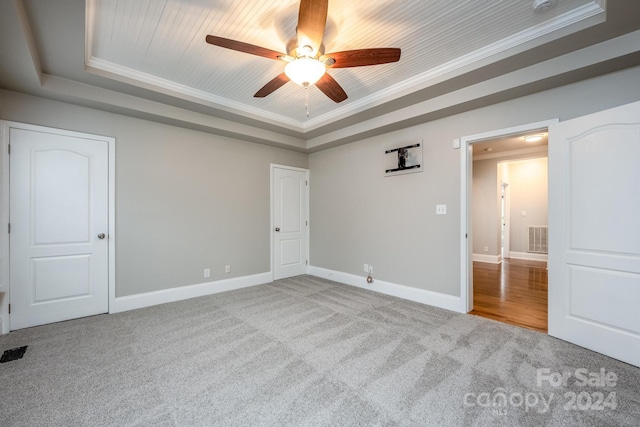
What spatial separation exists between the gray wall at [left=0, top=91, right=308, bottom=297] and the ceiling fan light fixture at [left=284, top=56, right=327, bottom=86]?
2.36m

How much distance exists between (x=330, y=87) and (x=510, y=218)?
7.11 m

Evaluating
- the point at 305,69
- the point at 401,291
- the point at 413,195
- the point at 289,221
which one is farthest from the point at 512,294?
the point at 305,69

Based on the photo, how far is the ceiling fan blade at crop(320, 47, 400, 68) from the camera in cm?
198

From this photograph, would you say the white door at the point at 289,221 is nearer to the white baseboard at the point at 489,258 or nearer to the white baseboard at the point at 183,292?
the white baseboard at the point at 183,292

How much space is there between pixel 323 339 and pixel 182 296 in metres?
2.31

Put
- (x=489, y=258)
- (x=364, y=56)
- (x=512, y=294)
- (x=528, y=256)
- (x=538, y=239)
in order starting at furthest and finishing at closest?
(x=528, y=256), (x=538, y=239), (x=489, y=258), (x=512, y=294), (x=364, y=56)

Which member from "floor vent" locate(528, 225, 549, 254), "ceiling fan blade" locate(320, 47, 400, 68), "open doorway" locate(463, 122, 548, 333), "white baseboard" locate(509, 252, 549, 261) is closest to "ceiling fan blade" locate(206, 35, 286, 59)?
"ceiling fan blade" locate(320, 47, 400, 68)

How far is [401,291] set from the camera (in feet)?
12.5

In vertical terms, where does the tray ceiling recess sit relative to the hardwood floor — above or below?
above

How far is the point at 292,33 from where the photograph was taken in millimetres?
2314

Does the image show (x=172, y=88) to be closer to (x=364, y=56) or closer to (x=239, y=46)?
(x=239, y=46)

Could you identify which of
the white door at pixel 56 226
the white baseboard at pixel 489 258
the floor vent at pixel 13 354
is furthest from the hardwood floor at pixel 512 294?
the white door at pixel 56 226

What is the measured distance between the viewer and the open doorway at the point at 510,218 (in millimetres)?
4727

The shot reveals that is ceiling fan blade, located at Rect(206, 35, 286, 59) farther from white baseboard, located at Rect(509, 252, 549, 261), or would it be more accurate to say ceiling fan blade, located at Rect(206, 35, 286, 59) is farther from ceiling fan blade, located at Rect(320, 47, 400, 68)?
white baseboard, located at Rect(509, 252, 549, 261)
